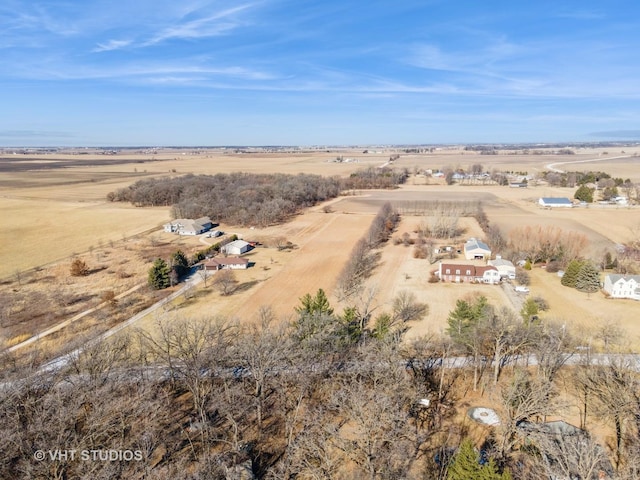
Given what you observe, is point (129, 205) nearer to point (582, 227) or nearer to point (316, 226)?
point (316, 226)

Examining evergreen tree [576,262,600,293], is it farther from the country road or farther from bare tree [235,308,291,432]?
the country road


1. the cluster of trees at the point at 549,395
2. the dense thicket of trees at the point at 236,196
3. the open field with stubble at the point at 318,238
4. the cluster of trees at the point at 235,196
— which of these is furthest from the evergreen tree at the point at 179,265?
the cluster of trees at the point at 549,395

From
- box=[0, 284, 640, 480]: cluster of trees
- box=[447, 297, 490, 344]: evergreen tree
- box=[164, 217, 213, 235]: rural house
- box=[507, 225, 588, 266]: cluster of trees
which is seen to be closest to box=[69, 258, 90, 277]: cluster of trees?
box=[164, 217, 213, 235]: rural house

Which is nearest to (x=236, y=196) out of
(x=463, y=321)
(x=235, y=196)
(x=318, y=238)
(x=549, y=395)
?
(x=235, y=196)

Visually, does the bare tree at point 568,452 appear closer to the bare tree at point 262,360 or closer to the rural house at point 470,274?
the bare tree at point 262,360

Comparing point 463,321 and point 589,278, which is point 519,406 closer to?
point 463,321

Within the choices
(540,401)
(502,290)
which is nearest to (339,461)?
(540,401)
